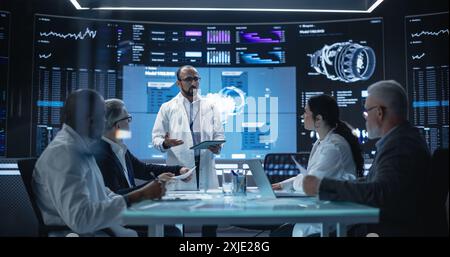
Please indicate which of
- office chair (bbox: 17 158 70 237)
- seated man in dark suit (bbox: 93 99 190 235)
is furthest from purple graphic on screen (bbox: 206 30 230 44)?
office chair (bbox: 17 158 70 237)

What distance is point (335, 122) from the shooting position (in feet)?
7.29

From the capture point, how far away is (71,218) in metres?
1.51

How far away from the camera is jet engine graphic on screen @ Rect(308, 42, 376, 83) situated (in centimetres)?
298

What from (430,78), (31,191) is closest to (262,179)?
(430,78)

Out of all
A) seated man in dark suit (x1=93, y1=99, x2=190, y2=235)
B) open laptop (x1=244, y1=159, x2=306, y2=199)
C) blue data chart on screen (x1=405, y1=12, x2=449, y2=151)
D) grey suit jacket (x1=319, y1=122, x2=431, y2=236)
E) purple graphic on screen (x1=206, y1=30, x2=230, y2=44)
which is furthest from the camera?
purple graphic on screen (x1=206, y1=30, x2=230, y2=44)

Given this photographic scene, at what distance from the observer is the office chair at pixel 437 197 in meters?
1.54

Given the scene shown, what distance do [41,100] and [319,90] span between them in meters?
2.04

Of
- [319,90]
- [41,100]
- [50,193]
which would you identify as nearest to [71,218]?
[50,193]

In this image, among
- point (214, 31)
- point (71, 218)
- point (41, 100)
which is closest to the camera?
point (71, 218)

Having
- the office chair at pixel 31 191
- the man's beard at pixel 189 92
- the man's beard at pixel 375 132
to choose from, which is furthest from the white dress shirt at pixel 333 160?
the man's beard at pixel 189 92

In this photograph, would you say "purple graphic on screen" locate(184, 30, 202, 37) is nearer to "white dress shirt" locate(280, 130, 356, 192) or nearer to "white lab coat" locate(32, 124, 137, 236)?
"white dress shirt" locate(280, 130, 356, 192)

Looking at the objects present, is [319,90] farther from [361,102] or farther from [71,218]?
[71,218]

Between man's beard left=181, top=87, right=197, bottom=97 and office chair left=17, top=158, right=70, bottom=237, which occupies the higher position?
man's beard left=181, top=87, right=197, bottom=97

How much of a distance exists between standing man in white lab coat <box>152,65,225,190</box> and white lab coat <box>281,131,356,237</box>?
1120 mm
